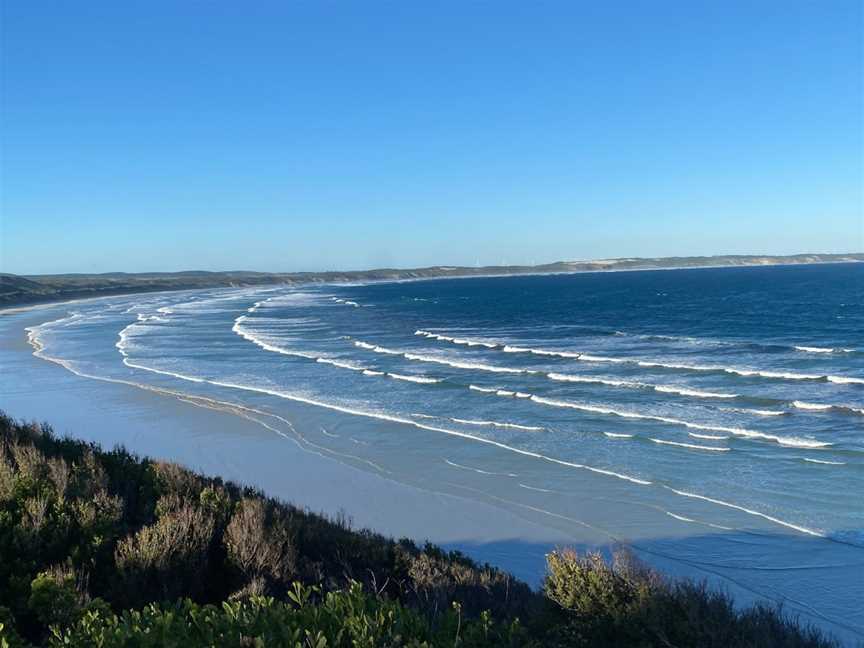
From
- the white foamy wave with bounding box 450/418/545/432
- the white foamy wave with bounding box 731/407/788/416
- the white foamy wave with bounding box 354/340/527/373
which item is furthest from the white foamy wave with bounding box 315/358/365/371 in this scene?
the white foamy wave with bounding box 731/407/788/416

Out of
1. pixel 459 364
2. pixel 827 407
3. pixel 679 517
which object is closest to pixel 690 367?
pixel 827 407

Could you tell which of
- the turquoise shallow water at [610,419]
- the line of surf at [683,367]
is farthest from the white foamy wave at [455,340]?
the line of surf at [683,367]

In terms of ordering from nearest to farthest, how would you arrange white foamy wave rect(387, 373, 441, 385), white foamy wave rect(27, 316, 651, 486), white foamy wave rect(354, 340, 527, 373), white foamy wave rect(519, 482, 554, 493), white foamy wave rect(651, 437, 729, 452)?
white foamy wave rect(519, 482, 554, 493) < white foamy wave rect(27, 316, 651, 486) < white foamy wave rect(651, 437, 729, 452) < white foamy wave rect(387, 373, 441, 385) < white foamy wave rect(354, 340, 527, 373)

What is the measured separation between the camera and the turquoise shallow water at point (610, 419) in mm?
10695

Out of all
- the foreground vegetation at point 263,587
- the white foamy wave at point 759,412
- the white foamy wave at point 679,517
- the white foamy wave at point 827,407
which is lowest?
the white foamy wave at point 679,517

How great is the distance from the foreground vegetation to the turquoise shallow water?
13.3 ft

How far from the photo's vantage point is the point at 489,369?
28344mm

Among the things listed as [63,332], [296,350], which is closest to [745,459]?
[296,350]

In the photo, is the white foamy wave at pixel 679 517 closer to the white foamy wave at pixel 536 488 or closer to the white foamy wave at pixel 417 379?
the white foamy wave at pixel 536 488

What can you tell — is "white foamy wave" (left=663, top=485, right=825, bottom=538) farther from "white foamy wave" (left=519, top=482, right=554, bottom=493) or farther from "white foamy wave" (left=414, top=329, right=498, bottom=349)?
"white foamy wave" (left=414, top=329, right=498, bottom=349)

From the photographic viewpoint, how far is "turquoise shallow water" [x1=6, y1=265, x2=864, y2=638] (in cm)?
1070

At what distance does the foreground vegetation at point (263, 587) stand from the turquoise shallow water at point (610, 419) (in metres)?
4.06

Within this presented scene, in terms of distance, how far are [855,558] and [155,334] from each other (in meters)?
42.1

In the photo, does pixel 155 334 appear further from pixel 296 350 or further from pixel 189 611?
pixel 189 611
